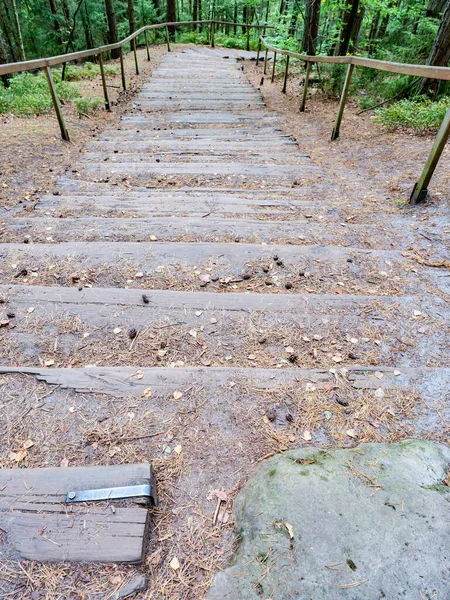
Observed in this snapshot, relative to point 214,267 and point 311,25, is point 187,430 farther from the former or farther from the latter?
point 311,25

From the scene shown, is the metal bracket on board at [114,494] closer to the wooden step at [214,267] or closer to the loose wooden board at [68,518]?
the loose wooden board at [68,518]

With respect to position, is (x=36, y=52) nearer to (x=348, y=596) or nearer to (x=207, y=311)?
(x=207, y=311)

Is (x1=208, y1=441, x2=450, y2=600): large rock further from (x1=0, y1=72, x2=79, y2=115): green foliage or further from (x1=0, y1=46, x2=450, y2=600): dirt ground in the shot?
(x1=0, y1=72, x2=79, y2=115): green foliage

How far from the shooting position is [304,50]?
10594mm

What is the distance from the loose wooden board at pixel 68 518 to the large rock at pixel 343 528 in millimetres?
352

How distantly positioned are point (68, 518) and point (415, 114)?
703cm

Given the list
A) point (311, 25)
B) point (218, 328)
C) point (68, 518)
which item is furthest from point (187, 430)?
point (311, 25)

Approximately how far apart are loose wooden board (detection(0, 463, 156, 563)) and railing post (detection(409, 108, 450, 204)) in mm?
3578

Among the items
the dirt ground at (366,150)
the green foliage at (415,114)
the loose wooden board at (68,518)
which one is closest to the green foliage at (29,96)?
the dirt ground at (366,150)

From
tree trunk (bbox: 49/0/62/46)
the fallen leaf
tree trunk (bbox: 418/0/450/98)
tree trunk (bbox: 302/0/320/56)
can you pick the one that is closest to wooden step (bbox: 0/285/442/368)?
the fallen leaf

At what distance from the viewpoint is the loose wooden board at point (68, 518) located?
1.25 metres

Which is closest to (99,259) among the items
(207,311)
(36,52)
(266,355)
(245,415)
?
(207,311)

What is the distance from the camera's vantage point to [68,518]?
1331mm

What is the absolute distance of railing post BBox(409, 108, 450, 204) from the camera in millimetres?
3246
